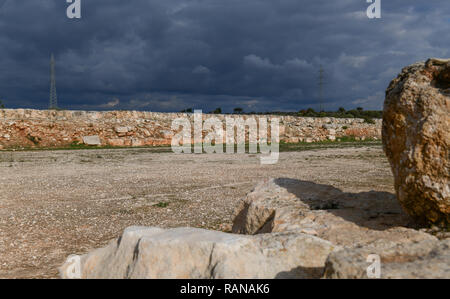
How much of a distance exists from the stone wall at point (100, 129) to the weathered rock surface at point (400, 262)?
29.3m

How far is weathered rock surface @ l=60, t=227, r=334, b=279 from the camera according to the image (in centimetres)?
302

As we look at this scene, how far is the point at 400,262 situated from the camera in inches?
108

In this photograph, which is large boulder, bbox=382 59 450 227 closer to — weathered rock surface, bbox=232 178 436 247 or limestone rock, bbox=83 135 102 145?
weathered rock surface, bbox=232 178 436 247

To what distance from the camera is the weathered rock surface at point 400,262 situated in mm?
2488

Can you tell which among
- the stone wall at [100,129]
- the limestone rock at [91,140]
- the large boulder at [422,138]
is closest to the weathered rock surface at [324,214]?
the large boulder at [422,138]

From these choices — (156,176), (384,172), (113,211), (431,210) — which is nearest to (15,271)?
(113,211)

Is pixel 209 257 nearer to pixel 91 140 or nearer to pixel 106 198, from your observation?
pixel 106 198

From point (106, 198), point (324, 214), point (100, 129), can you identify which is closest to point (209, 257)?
point (324, 214)

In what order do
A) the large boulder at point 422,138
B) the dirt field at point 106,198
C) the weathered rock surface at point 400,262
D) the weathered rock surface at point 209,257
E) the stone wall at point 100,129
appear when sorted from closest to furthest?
1. the weathered rock surface at point 400,262
2. the weathered rock surface at point 209,257
3. the large boulder at point 422,138
4. the dirt field at point 106,198
5. the stone wall at point 100,129

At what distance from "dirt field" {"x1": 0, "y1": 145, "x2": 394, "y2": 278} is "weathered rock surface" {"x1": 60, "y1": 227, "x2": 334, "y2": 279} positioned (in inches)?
74.0

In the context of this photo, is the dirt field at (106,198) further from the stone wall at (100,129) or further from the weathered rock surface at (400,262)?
the stone wall at (100,129)

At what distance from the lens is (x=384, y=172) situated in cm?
1366

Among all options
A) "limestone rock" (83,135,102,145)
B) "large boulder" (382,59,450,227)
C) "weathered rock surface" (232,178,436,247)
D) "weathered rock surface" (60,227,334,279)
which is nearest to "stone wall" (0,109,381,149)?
"limestone rock" (83,135,102,145)

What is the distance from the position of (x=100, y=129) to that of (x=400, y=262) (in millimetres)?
31095
